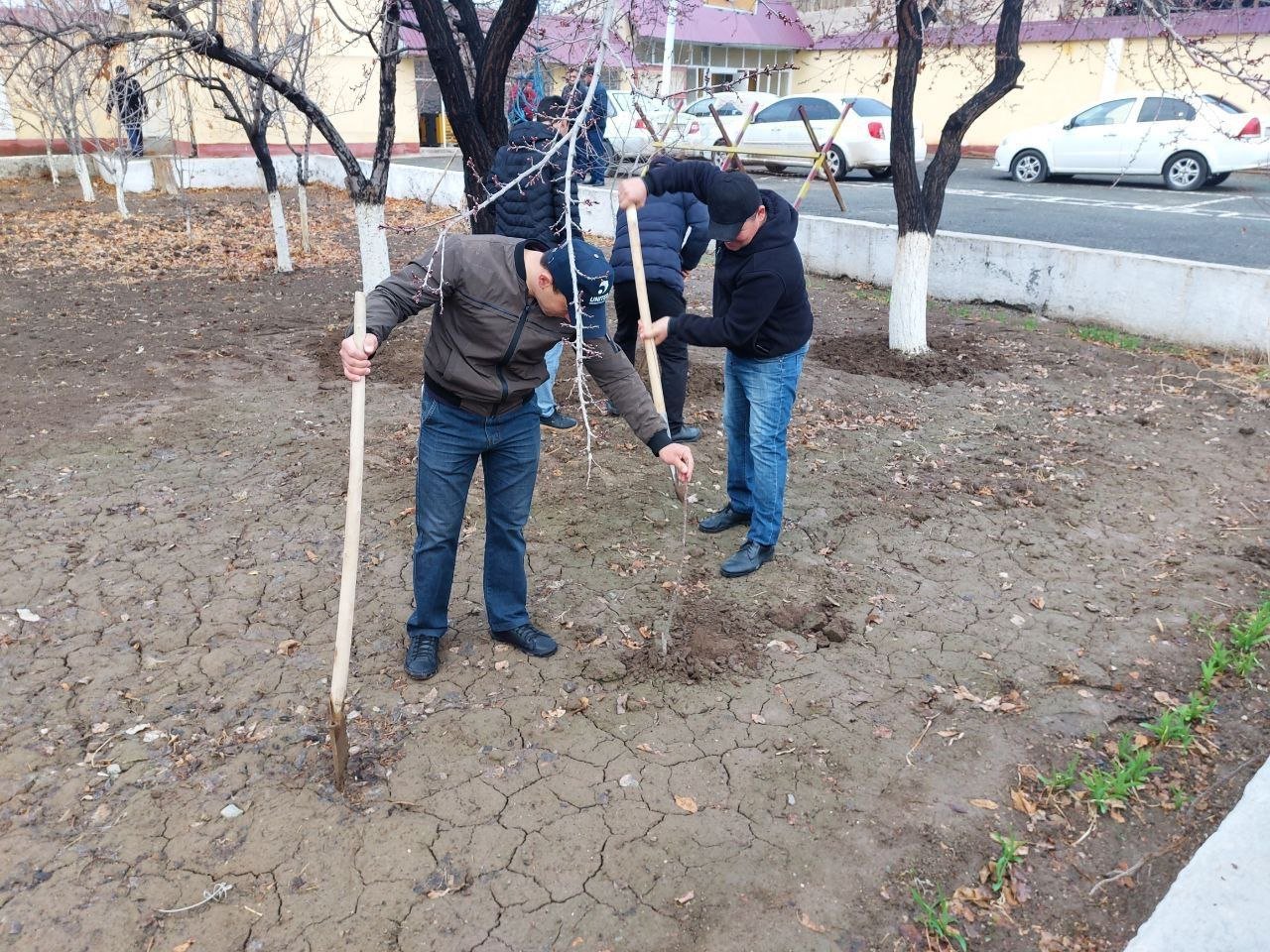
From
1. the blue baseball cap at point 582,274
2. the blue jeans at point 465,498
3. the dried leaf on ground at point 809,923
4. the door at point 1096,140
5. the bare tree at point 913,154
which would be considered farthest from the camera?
the door at point 1096,140

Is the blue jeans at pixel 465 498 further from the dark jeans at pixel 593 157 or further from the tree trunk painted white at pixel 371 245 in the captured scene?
the tree trunk painted white at pixel 371 245

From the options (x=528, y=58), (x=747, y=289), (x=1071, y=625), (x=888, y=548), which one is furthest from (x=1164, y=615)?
(x=528, y=58)

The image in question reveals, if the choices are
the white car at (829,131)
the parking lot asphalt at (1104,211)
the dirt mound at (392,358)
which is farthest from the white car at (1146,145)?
the dirt mound at (392,358)

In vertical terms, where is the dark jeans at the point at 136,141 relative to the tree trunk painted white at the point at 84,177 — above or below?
above

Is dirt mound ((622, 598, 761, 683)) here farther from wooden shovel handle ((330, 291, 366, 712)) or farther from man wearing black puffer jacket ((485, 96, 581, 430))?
man wearing black puffer jacket ((485, 96, 581, 430))

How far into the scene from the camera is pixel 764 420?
156 inches

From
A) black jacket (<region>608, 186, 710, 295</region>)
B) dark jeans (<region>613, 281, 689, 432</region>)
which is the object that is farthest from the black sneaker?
black jacket (<region>608, 186, 710, 295</region>)

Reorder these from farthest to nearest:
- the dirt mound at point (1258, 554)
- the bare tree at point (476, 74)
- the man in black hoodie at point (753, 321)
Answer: the bare tree at point (476, 74)
the dirt mound at point (1258, 554)
the man in black hoodie at point (753, 321)

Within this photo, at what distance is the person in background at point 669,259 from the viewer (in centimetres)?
494

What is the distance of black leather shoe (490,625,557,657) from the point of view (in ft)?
11.5

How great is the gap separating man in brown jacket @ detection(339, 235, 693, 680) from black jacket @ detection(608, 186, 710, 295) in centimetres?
184

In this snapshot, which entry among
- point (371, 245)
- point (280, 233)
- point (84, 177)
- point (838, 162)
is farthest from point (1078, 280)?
point (84, 177)

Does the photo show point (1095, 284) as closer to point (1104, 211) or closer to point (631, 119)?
point (631, 119)

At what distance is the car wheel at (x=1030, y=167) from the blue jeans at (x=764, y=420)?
46.1ft
